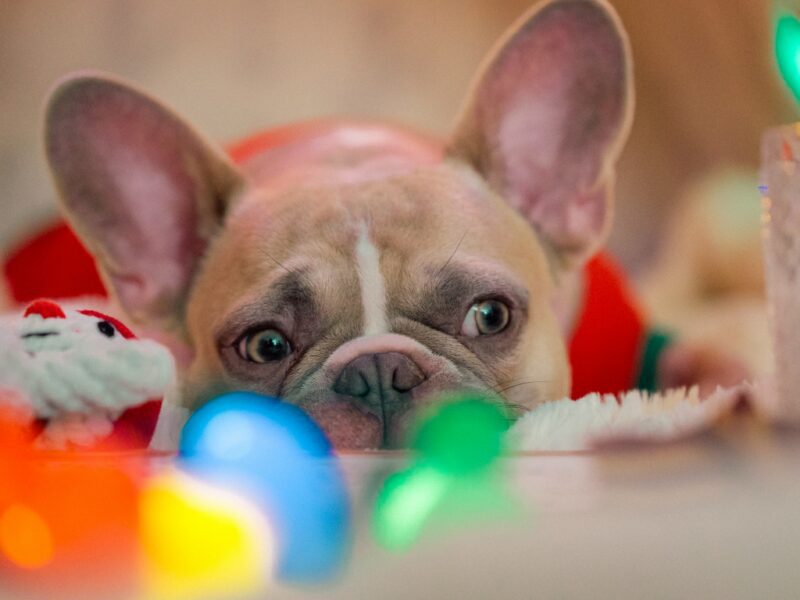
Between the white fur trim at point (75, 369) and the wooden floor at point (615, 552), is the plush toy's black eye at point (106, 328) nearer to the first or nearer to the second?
the white fur trim at point (75, 369)

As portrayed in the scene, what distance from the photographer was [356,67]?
190 cm

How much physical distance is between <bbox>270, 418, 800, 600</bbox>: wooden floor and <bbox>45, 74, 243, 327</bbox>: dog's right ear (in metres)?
0.78

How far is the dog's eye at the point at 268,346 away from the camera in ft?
3.16

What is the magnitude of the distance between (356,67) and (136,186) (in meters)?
0.87

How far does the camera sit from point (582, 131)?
3.87ft

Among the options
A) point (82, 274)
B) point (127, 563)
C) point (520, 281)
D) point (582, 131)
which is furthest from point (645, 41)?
point (127, 563)

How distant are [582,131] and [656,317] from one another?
111 centimetres

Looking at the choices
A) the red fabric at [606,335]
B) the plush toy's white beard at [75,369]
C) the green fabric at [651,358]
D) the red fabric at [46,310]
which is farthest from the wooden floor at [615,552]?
the green fabric at [651,358]

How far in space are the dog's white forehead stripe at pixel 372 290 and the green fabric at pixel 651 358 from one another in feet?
2.57

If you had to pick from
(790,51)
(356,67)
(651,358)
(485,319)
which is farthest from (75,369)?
(356,67)

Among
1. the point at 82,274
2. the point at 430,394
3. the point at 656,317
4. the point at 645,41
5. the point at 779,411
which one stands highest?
the point at 645,41

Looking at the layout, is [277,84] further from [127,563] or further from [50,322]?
[127,563]

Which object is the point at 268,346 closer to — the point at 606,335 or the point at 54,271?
the point at 54,271

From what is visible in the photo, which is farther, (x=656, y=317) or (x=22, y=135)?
(x=656, y=317)
